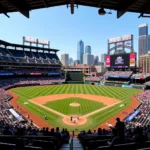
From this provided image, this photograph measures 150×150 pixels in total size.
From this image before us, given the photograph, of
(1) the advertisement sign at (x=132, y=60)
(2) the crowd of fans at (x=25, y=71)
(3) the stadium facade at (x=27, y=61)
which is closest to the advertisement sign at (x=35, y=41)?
(3) the stadium facade at (x=27, y=61)

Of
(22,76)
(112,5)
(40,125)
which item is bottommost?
(40,125)

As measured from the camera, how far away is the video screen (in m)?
74.4

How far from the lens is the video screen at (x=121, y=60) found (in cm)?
7438

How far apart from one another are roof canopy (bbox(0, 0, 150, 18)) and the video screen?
6901 centimetres

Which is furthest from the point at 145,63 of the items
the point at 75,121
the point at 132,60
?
the point at 75,121

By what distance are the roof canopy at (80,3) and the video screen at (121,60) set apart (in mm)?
69011

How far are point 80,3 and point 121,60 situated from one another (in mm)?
72389

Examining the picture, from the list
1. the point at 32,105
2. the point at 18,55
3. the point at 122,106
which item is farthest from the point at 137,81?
the point at 18,55

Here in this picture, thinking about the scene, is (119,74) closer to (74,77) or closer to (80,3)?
(74,77)

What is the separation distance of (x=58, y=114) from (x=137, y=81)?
5251 centimetres

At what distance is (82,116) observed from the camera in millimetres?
28922

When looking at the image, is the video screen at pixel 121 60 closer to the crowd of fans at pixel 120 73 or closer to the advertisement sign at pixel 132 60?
the advertisement sign at pixel 132 60

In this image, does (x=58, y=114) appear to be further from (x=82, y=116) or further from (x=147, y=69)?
(x=147, y=69)

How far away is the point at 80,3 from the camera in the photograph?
846 cm
